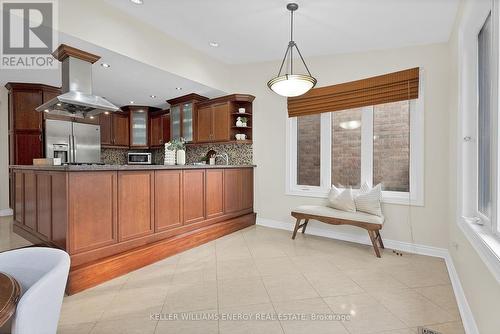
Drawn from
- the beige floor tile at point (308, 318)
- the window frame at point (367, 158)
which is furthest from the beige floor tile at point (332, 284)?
the window frame at point (367, 158)

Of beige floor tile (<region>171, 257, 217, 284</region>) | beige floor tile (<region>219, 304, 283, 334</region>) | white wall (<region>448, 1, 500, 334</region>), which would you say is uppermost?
white wall (<region>448, 1, 500, 334</region>)

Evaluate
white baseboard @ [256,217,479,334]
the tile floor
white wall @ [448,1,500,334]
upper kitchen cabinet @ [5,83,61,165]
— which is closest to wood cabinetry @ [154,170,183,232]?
the tile floor

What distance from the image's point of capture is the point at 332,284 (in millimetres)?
2383

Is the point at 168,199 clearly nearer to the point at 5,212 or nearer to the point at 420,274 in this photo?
the point at 420,274

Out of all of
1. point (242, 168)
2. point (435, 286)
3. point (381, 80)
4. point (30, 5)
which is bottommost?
point (435, 286)

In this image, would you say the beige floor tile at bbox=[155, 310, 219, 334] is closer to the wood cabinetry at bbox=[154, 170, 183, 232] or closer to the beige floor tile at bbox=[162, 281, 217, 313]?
the beige floor tile at bbox=[162, 281, 217, 313]

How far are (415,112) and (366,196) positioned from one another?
126 cm

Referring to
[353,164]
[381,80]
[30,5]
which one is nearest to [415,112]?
[381,80]

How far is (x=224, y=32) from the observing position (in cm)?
341

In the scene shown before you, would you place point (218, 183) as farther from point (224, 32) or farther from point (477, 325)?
point (477, 325)

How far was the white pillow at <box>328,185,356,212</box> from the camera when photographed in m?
3.44

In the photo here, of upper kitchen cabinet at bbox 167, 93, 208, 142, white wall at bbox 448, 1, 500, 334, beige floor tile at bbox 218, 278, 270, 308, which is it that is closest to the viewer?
white wall at bbox 448, 1, 500, 334

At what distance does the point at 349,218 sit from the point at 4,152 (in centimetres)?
650

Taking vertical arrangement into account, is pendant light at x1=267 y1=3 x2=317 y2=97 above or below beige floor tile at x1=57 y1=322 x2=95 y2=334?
above
